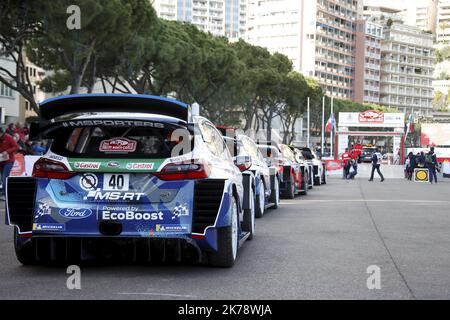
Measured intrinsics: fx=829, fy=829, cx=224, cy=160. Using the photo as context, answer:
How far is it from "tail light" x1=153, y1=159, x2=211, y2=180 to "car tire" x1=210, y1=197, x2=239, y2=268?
614 millimetres

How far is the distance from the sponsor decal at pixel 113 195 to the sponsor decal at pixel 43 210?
0.34 metres

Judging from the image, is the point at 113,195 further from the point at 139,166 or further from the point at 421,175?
the point at 421,175

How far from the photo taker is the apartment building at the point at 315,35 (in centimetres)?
15112

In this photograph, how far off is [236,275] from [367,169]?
44025mm

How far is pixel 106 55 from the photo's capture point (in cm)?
3925

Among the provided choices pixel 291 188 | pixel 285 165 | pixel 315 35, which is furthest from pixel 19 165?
pixel 315 35

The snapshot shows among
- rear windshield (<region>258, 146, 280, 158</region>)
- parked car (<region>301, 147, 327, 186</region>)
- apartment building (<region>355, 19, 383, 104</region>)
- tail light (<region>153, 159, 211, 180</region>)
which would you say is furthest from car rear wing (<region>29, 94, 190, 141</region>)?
apartment building (<region>355, 19, 383, 104</region>)

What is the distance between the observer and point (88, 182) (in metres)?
7.57

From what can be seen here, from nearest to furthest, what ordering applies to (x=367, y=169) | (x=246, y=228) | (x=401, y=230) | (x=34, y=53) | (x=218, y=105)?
1. (x=246, y=228)
2. (x=401, y=230)
3. (x=34, y=53)
4. (x=367, y=169)
5. (x=218, y=105)

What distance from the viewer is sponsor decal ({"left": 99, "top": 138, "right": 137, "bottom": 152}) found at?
7820 mm

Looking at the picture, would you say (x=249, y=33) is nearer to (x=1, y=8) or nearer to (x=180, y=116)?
(x=1, y=8)

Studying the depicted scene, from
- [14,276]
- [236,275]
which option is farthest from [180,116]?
[14,276]

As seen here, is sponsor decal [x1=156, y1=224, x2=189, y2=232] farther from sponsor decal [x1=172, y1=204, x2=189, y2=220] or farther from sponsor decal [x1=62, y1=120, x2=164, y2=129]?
sponsor decal [x1=62, y1=120, x2=164, y2=129]

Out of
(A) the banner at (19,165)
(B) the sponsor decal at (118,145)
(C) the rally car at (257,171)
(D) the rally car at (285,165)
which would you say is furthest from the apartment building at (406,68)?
(B) the sponsor decal at (118,145)
